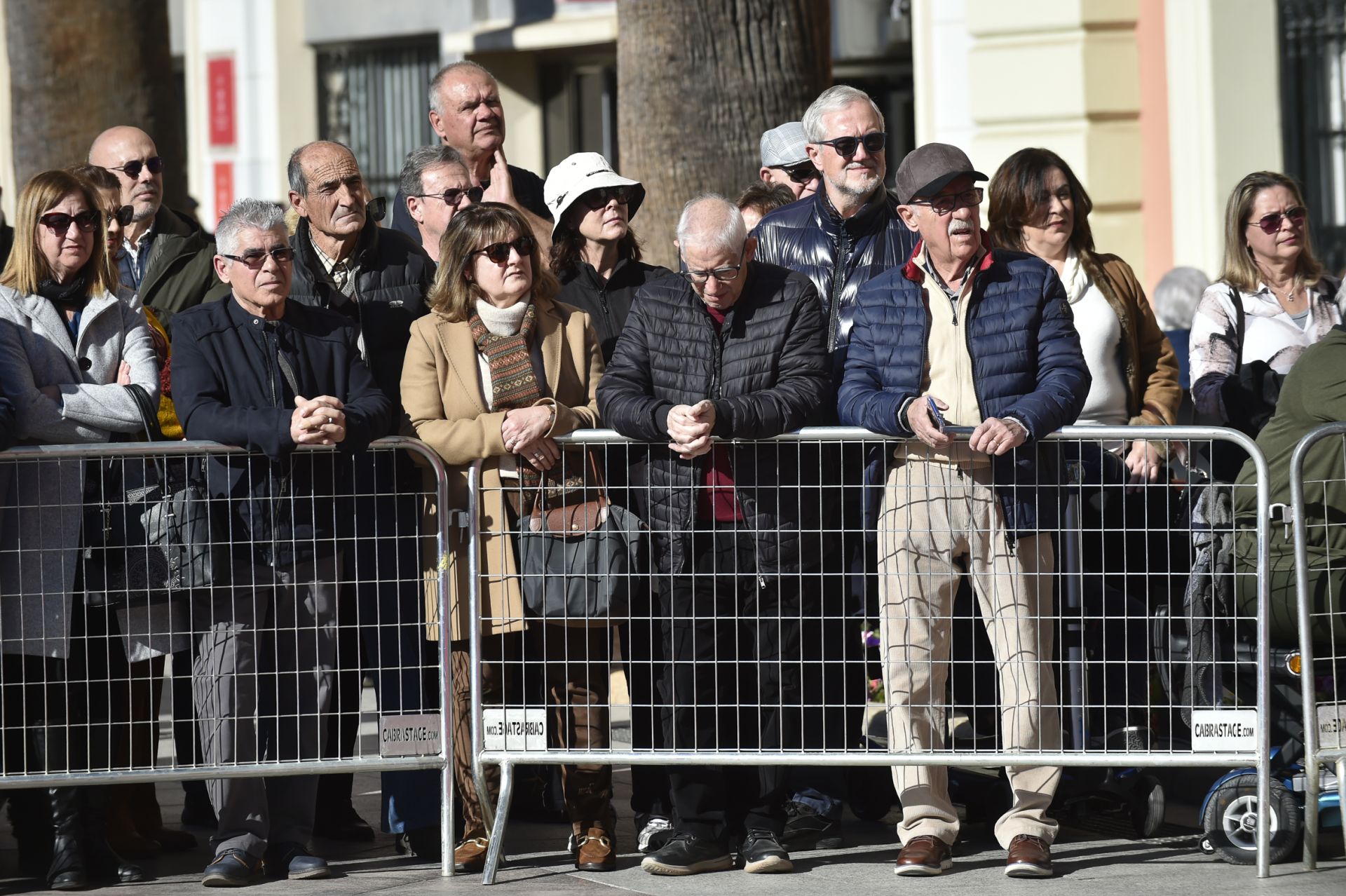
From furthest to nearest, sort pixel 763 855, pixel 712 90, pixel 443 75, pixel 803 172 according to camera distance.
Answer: pixel 712 90 → pixel 803 172 → pixel 443 75 → pixel 763 855

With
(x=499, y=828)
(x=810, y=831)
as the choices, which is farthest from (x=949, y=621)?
(x=499, y=828)

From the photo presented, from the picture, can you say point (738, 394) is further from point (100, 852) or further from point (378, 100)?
point (378, 100)

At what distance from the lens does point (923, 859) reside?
558cm

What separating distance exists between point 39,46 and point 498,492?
6.02 m

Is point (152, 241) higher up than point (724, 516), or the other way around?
point (152, 241)

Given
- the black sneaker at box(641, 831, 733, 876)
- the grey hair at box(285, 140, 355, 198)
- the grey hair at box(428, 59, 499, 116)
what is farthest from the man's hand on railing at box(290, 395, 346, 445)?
the grey hair at box(428, 59, 499, 116)

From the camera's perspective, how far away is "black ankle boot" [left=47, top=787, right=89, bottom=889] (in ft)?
18.5

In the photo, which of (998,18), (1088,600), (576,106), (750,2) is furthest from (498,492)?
A: (576,106)

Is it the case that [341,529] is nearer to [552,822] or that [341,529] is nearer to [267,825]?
[267,825]

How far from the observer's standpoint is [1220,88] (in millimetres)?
11531

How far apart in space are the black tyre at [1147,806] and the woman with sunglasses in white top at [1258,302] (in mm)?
1234

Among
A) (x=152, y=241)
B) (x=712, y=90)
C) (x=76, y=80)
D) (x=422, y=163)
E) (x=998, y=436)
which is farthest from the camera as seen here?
(x=76, y=80)

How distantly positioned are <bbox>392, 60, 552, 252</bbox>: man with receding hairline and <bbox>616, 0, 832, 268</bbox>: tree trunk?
1.73 m

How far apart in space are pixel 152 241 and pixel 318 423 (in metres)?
1.75
